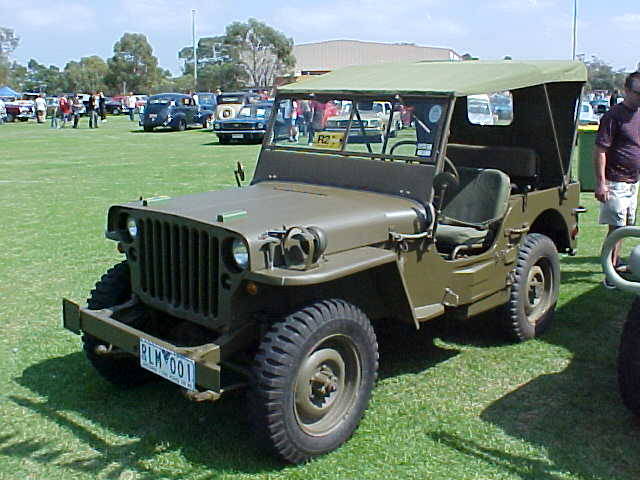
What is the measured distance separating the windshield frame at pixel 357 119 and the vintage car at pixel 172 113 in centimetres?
2636

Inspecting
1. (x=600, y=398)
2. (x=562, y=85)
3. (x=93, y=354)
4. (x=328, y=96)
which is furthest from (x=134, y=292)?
(x=562, y=85)

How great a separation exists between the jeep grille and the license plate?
0.98 ft

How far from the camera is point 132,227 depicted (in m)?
4.23

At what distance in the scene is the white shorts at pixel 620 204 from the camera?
630 centimetres

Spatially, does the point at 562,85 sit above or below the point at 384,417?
above

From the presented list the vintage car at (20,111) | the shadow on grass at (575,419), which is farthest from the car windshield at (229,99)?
the shadow on grass at (575,419)

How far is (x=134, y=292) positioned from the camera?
14.1ft

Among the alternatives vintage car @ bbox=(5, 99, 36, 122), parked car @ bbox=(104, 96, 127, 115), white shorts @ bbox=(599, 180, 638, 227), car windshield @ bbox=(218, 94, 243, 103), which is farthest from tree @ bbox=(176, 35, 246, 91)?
white shorts @ bbox=(599, 180, 638, 227)

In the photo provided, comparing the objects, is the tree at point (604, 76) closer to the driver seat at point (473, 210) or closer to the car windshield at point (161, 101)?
the car windshield at point (161, 101)

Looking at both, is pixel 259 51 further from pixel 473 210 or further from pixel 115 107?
pixel 473 210

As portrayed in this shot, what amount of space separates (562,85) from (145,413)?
401 centimetres

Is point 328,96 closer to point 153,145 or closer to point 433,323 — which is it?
point 433,323

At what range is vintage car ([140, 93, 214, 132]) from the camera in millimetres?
30688

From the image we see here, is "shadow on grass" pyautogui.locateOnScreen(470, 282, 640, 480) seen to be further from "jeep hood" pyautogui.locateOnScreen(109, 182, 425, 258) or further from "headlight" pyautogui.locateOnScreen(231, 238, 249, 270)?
"headlight" pyautogui.locateOnScreen(231, 238, 249, 270)
